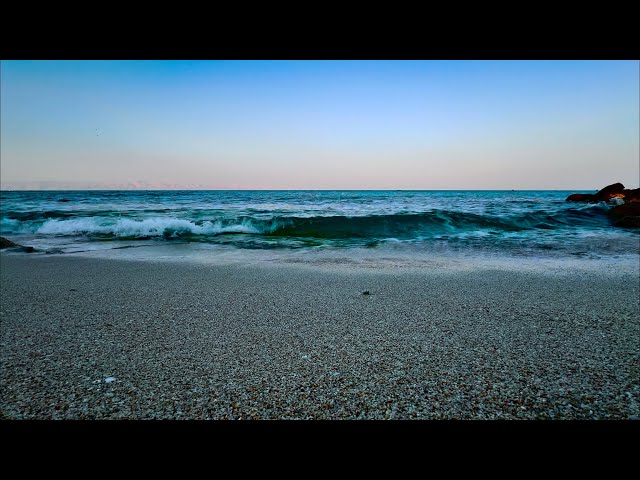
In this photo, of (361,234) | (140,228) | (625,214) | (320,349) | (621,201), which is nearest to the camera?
(320,349)

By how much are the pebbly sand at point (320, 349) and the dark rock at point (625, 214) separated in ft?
30.1

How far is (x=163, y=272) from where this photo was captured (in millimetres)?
5078

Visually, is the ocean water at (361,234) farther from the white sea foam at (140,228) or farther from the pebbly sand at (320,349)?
the pebbly sand at (320,349)

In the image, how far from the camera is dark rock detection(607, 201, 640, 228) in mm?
11442

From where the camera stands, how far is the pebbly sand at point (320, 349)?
1.80 meters

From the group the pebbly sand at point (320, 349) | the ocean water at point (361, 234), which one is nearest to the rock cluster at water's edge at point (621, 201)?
the ocean water at point (361, 234)

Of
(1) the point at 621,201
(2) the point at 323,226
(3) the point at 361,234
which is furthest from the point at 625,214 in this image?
(2) the point at 323,226

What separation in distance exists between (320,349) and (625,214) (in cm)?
1584

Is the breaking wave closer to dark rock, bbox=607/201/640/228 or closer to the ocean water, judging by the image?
the ocean water

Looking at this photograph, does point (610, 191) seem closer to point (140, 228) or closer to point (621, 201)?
point (621, 201)

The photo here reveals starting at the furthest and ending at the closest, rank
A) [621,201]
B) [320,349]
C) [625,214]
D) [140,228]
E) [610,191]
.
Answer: [610,191] → [621,201] → [625,214] → [140,228] → [320,349]

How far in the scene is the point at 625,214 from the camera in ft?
43.3

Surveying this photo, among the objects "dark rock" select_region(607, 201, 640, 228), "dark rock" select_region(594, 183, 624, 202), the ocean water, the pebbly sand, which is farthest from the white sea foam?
"dark rock" select_region(594, 183, 624, 202)
